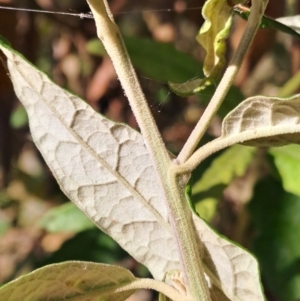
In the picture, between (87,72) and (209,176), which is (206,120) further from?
(87,72)

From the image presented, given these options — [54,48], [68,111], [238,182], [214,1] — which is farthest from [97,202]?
[54,48]

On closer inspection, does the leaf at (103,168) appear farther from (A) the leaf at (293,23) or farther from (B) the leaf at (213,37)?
(A) the leaf at (293,23)

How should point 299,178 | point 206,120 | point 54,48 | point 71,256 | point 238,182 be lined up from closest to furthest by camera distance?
1. point 206,120
2. point 299,178
3. point 71,256
4. point 238,182
5. point 54,48

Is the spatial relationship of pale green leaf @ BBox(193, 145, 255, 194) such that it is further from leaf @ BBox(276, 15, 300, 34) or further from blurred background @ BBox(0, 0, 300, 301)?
leaf @ BBox(276, 15, 300, 34)

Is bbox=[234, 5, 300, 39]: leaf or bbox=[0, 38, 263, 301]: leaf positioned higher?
bbox=[234, 5, 300, 39]: leaf

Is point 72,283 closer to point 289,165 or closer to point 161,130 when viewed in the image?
point 289,165

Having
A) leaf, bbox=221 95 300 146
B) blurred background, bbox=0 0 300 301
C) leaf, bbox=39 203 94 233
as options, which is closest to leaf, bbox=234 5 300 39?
leaf, bbox=221 95 300 146

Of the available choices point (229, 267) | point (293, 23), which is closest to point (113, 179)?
point (229, 267)
